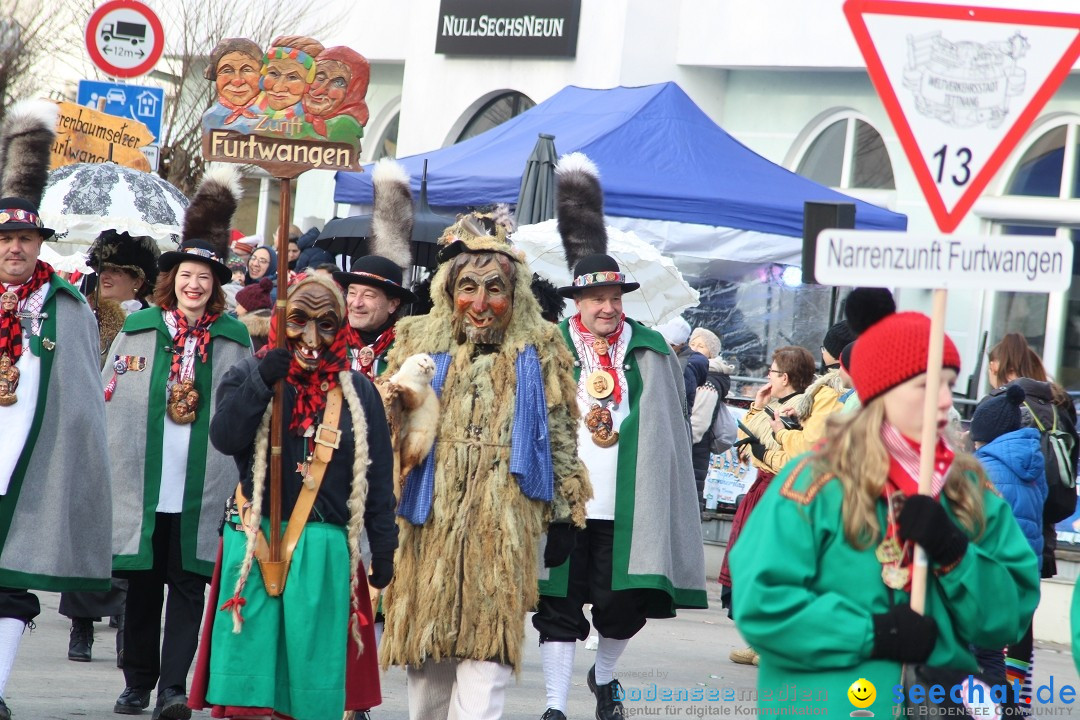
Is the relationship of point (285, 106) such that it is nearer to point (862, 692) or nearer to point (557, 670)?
point (557, 670)

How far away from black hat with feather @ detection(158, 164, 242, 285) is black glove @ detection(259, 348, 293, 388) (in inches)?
71.7

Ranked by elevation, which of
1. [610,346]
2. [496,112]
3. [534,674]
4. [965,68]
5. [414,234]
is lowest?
[534,674]

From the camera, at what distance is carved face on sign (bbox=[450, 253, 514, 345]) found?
6.24 metres

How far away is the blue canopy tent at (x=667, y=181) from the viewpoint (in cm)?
1432

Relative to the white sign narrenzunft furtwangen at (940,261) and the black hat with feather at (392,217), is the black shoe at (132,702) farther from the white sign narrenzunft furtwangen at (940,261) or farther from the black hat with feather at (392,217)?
the white sign narrenzunft furtwangen at (940,261)

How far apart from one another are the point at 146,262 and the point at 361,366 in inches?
93.8

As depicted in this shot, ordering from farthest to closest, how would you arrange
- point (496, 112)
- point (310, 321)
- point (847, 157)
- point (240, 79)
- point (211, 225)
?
point (496, 112) < point (847, 157) < point (211, 225) < point (240, 79) < point (310, 321)

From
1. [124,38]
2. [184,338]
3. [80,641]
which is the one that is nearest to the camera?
[184,338]

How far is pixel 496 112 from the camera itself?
68.1 feet

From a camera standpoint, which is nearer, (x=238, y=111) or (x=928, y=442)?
(x=928, y=442)

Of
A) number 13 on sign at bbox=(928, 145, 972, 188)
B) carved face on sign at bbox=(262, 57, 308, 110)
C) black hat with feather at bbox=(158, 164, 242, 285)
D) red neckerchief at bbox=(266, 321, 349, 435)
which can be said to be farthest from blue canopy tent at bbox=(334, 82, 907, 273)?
number 13 on sign at bbox=(928, 145, 972, 188)

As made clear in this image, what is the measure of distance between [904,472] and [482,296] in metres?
2.86

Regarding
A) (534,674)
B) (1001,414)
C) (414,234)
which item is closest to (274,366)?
(534,674)

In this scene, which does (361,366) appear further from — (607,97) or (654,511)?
(607,97)
